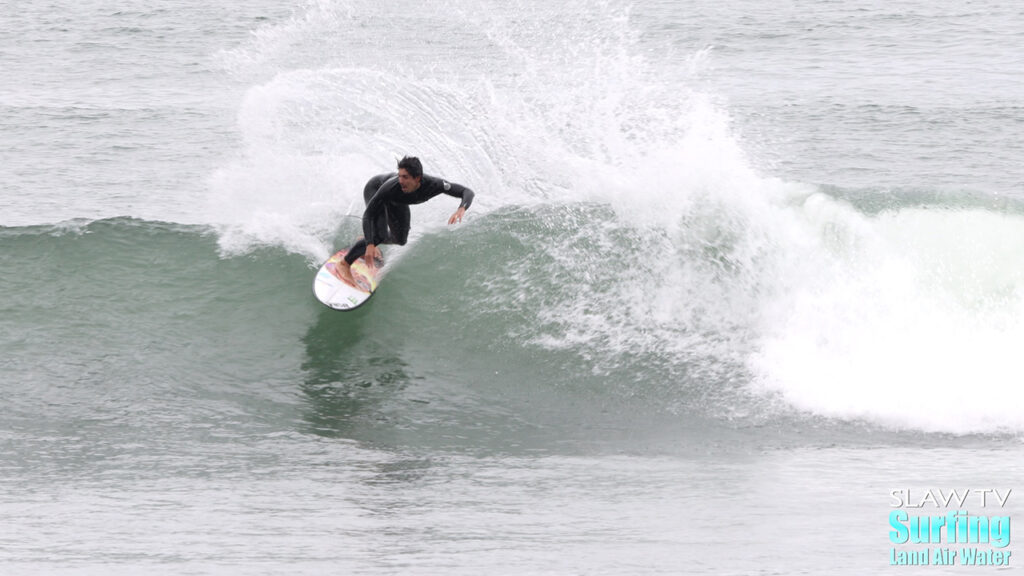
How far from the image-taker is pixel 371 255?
34.4ft

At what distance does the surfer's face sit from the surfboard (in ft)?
4.28

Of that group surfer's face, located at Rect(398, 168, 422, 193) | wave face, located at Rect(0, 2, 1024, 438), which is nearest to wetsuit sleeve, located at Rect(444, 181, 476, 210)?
surfer's face, located at Rect(398, 168, 422, 193)

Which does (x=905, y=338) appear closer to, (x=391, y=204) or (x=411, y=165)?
(x=411, y=165)

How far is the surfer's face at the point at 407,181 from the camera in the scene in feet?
30.0

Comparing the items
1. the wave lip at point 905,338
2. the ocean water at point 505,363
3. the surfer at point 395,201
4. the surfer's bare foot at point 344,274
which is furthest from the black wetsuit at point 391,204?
the wave lip at point 905,338

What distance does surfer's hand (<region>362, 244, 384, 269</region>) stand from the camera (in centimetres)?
1010

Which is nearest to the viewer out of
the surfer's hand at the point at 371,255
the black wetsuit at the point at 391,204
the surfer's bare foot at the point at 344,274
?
the black wetsuit at the point at 391,204

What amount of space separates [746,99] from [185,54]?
1386 cm

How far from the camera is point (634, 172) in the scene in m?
11.3

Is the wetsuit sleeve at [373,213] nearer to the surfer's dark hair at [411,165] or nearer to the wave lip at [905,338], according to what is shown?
the surfer's dark hair at [411,165]

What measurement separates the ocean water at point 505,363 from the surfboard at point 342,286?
Result: 29 centimetres

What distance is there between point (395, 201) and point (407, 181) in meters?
0.55

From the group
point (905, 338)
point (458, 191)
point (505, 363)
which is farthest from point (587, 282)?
point (905, 338)

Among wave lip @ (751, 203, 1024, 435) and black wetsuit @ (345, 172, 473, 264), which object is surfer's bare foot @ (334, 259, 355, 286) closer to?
black wetsuit @ (345, 172, 473, 264)
